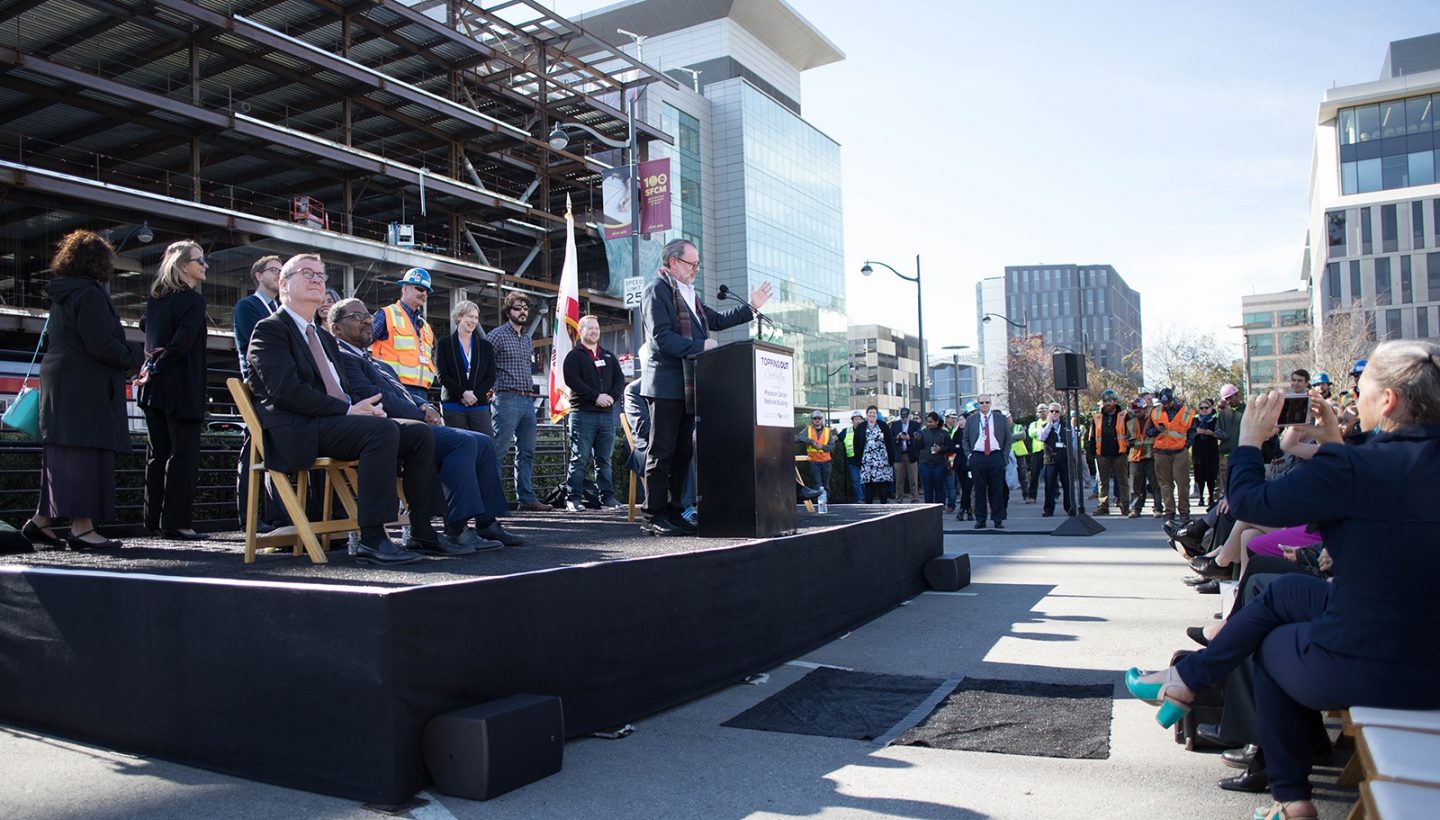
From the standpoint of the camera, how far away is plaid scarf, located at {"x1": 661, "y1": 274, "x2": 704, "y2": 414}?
652cm

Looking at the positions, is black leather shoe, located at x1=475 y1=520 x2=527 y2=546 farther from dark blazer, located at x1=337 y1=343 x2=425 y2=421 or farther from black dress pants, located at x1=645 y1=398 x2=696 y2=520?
black dress pants, located at x1=645 y1=398 x2=696 y2=520

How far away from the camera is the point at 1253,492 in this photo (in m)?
3.20

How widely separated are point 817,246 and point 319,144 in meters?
47.1

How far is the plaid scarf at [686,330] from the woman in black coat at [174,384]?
291 cm

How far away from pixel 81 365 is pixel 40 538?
111 cm

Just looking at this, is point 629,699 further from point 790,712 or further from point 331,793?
point 331,793

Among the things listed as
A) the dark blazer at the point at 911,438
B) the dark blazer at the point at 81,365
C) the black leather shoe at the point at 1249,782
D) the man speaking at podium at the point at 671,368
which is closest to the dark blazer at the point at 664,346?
the man speaking at podium at the point at 671,368

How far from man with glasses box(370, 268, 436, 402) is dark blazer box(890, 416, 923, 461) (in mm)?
12909

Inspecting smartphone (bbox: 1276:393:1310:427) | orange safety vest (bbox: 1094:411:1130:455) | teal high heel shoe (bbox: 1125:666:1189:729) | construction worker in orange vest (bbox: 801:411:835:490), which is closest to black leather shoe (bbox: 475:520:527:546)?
teal high heel shoe (bbox: 1125:666:1189:729)

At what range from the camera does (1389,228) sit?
79.1 metres

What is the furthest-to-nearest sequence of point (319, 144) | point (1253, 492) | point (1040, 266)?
point (1040, 266), point (319, 144), point (1253, 492)

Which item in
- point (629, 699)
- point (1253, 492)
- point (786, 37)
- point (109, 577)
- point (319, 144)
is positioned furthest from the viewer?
point (786, 37)

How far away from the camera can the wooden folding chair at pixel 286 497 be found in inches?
192

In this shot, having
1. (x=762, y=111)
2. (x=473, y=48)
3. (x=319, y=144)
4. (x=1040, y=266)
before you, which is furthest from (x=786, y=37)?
(x=1040, y=266)
